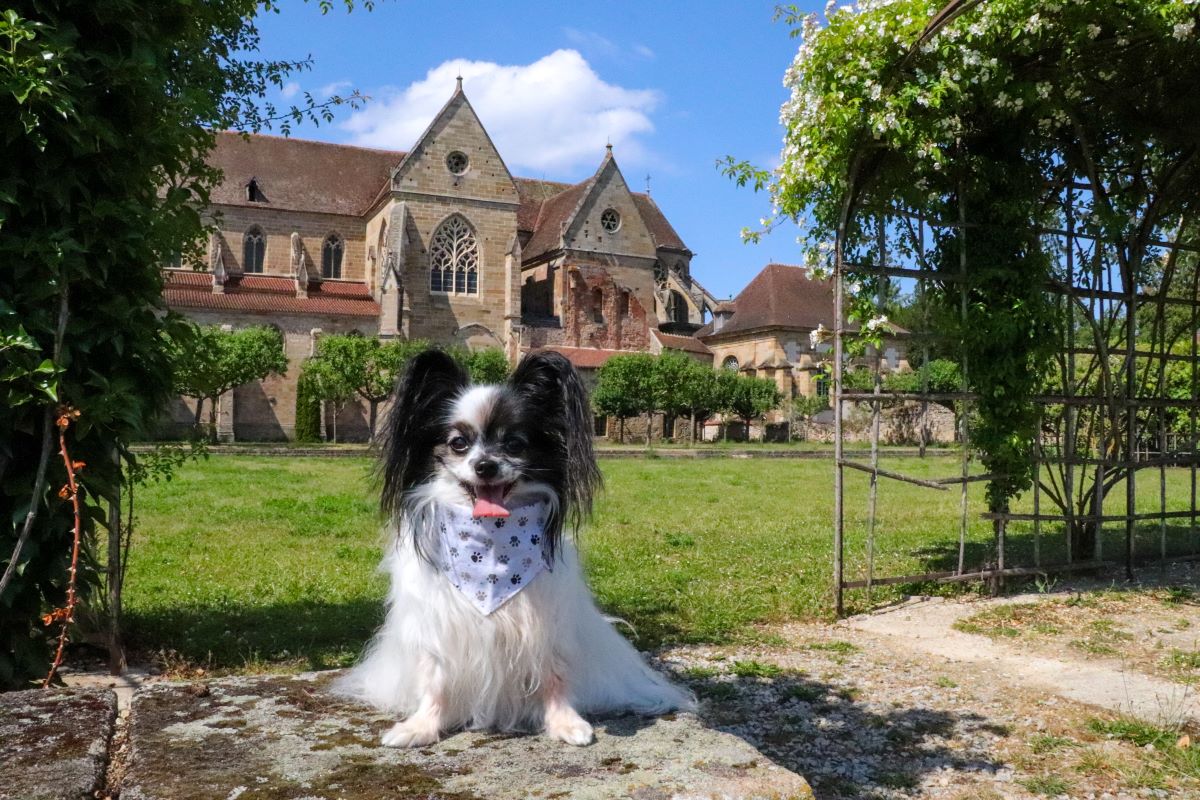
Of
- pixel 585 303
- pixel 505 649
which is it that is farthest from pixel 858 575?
pixel 585 303

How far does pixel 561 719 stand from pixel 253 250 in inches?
1995

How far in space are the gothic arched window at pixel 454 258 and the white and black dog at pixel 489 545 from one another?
46.0 metres

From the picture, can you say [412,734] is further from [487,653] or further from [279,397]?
[279,397]

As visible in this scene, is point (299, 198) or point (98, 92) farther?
point (299, 198)

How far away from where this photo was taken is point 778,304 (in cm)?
5581

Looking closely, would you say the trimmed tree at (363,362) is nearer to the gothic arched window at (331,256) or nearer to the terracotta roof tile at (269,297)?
the terracotta roof tile at (269,297)

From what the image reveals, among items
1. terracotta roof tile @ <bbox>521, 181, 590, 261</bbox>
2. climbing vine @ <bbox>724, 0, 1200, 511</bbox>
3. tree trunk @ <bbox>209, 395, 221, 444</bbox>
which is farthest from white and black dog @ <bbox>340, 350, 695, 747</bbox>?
terracotta roof tile @ <bbox>521, 181, 590, 261</bbox>

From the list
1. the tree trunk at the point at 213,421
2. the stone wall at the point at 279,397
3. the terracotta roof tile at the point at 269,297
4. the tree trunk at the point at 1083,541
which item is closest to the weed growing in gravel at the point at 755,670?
the tree trunk at the point at 1083,541

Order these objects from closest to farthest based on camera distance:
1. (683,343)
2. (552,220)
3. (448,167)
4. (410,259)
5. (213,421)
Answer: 1. (213,421)
2. (410,259)
3. (448,167)
4. (683,343)
5. (552,220)

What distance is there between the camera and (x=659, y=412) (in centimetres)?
4844

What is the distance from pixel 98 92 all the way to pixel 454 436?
227cm

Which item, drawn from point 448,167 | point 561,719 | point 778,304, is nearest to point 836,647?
point 561,719

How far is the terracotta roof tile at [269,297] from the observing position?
151ft

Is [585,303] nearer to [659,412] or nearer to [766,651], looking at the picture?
[659,412]
